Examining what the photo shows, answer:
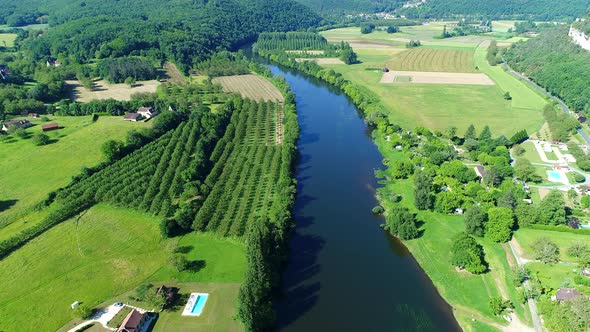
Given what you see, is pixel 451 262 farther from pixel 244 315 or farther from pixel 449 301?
pixel 244 315

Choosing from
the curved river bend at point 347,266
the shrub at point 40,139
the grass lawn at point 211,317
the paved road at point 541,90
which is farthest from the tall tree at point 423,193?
the shrub at point 40,139

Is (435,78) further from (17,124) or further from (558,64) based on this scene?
(17,124)

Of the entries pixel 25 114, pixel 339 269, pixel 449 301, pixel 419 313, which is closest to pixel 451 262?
pixel 449 301

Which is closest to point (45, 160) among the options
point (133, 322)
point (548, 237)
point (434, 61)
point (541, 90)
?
point (133, 322)

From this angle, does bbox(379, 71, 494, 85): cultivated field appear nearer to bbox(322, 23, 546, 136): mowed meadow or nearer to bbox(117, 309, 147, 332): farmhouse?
bbox(322, 23, 546, 136): mowed meadow

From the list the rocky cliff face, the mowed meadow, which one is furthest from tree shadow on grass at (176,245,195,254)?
the rocky cliff face
